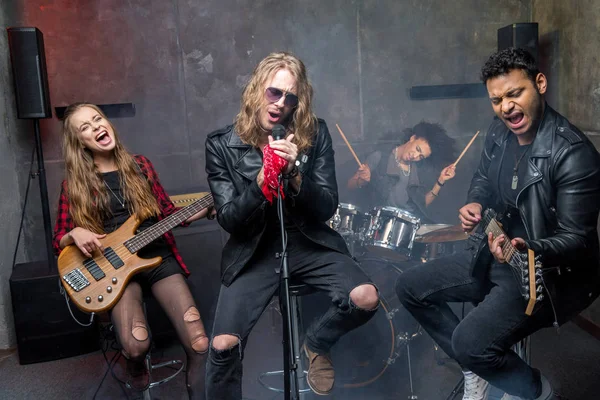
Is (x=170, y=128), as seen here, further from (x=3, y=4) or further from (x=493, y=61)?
(x=493, y=61)

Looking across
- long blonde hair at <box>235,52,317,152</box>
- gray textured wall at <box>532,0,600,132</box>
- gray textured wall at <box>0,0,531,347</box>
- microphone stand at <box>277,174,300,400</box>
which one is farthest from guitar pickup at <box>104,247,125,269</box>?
gray textured wall at <box>532,0,600,132</box>

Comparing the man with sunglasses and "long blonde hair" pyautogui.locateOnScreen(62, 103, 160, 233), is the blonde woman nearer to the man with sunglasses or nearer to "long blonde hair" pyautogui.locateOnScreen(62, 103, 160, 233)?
"long blonde hair" pyautogui.locateOnScreen(62, 103, 160, 233)

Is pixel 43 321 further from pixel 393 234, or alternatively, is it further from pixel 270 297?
pixel 393 234

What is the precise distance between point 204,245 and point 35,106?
1.57 metres

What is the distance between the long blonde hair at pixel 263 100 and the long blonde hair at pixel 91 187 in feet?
2.43

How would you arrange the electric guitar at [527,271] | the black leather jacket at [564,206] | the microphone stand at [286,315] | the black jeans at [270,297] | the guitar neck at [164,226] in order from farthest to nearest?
the guitar neck at [164,226] → the black jeans at [270,297] → the black leather jacket at [564,206] → the electric guitar at [527,271] → the microphone stand at [286,315]

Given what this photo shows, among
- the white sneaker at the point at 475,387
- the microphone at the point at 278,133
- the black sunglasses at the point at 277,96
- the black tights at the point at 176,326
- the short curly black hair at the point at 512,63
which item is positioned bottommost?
the white sneaker at the point at 475,387

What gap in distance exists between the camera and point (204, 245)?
4.39 metres

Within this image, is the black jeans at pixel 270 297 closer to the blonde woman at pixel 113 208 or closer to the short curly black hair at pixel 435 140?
the blonde woman at pixel 113 208

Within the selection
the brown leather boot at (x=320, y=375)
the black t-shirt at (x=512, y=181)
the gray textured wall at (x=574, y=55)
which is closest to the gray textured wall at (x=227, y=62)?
the gray textured wall at (x=574, y=55)

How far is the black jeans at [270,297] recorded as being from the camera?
2.66m

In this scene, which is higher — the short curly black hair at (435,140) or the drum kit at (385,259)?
the short curly black hair at (435,140)

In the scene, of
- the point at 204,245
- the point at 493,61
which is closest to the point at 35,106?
the point at 204,245

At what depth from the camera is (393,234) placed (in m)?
3.81
